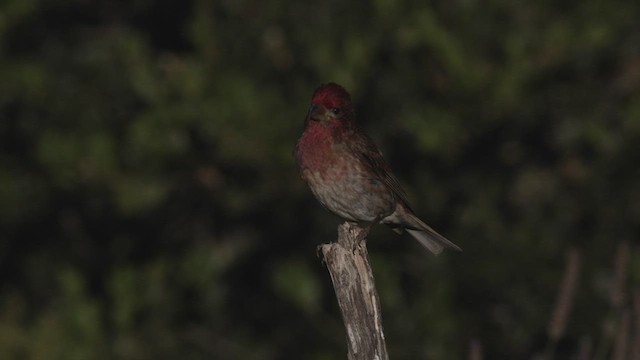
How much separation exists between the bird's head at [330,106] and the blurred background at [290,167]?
1.73m

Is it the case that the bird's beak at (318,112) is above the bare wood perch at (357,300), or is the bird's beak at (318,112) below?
above

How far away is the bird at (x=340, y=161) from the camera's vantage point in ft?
19.9

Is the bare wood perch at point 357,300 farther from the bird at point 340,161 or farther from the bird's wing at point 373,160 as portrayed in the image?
the bird's wing at point 373,160

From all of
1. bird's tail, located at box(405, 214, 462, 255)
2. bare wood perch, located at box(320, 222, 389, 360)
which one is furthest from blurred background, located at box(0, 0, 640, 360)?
bare wood perch, located at box(320, 222, 389, 360)

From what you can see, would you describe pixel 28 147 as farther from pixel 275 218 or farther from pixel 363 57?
pixel 363 57

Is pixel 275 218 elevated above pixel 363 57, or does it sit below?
below

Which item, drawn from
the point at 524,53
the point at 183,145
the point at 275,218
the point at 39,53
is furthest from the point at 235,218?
the point at 524,53

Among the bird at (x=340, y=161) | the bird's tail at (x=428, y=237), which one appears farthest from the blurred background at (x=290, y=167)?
the bird at (x=340, y=161)

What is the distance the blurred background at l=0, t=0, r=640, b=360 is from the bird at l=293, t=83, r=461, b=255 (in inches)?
60.2

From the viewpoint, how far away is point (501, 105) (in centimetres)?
810

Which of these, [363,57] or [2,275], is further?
[2,275]

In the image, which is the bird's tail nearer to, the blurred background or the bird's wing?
the bird's wing

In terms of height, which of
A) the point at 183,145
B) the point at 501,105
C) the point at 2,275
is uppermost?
the point at 501,105

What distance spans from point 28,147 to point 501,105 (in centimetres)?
275
